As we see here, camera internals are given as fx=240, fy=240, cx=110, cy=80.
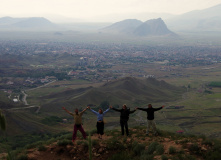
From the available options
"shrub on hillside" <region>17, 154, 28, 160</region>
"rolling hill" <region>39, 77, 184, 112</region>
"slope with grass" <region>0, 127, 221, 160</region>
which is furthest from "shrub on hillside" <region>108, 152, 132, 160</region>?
"rolling hill" <region>39, 77, 184, 112</region>

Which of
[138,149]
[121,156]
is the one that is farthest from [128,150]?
[121,156]

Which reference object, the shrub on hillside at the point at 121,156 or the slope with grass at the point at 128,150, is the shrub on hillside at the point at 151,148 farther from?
the shrub on hillside at the point at 121,156

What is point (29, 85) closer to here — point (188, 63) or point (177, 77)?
point (177, 77)

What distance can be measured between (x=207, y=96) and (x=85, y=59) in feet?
298

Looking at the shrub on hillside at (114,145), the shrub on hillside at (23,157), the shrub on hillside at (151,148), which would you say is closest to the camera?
the shrub on hillside at (23,157)

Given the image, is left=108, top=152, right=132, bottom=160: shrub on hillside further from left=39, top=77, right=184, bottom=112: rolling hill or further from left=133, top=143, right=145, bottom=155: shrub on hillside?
left=39, top=77, right=184, bottom=112: rolling hill

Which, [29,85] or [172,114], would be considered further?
[29,85]

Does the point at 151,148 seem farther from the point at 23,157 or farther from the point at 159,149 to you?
the point at 23,157

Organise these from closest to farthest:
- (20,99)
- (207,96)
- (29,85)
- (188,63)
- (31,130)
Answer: (31,130) < (20,99) < (207,96) < (29,85) < (188,63)

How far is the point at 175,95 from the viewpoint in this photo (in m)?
67.4

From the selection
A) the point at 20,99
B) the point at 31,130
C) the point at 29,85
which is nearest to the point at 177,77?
the point at 29,85

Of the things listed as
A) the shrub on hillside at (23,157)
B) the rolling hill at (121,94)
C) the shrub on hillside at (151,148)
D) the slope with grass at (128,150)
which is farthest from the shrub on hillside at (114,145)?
the rolling hill at (121,94)

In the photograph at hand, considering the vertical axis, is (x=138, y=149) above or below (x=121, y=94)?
above

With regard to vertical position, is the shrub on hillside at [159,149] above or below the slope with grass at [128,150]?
above
